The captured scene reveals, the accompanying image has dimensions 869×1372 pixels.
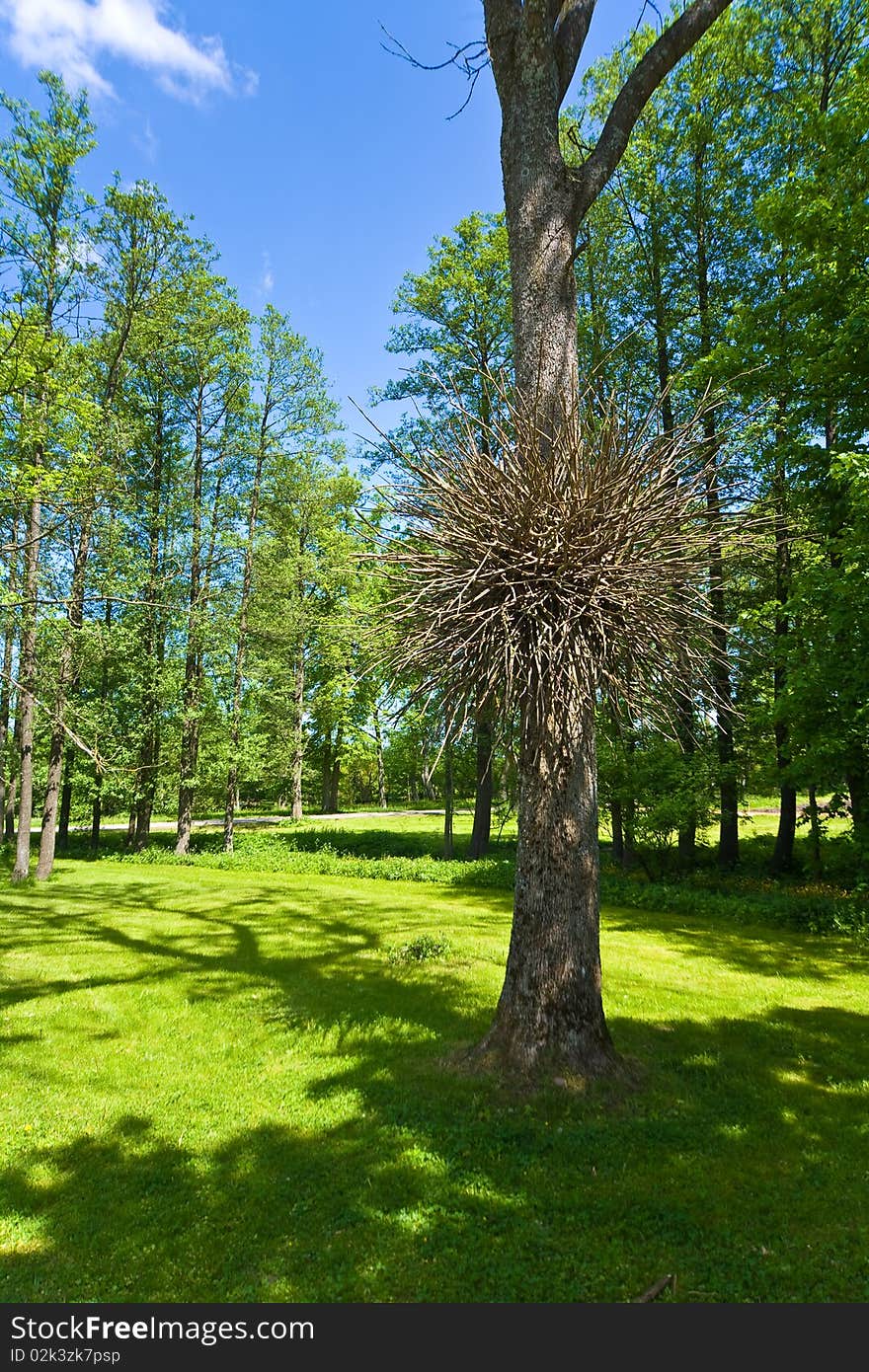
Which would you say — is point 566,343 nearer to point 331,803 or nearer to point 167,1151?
point 167,1151

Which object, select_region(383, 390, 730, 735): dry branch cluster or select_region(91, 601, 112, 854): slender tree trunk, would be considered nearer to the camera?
select_region(383, 390, 730, 735): dry branch cluster

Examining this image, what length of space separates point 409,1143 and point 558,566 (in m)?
3.50

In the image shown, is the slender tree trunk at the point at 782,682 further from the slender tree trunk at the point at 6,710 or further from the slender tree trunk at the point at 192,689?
the slender tree trunk at the point at 6,710

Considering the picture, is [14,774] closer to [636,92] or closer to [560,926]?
[560,926]

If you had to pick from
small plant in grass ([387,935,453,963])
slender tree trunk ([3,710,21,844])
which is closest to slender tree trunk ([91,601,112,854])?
slender tree trunk ([3,710,21,844])

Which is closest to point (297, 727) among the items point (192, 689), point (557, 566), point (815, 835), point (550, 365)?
point (192, 689)

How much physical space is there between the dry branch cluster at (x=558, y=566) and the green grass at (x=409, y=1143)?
2546mm

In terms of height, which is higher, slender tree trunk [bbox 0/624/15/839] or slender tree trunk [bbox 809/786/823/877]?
slender tree trunk [bbox 0/624/15/839]

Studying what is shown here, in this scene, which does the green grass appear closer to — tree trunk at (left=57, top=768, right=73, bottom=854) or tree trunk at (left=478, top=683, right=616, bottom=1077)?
tree trunk at (left=478, top=683, right=616, bottom=1077)

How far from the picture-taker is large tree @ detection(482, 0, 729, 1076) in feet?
13.7

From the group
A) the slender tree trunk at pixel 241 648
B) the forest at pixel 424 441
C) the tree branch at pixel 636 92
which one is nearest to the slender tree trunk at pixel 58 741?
the forest at pixel 424 441

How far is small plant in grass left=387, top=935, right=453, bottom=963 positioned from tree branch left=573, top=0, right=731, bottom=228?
7517 millimetres

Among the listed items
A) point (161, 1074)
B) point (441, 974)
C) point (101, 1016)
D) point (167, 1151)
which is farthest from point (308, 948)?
point (167, 1151)

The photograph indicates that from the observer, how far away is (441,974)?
727 cm
